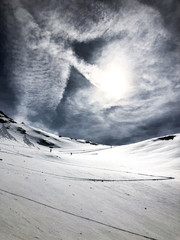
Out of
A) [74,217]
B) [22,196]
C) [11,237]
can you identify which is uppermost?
[22,196]

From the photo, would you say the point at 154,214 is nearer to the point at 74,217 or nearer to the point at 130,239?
the point at 130,239

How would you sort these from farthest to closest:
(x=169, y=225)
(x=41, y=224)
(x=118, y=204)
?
(x=118, y=204) → (x=169, y=225) → (x=41, y=224)

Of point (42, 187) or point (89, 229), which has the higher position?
point (42, 187)

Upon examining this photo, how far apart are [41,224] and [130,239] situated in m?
2.75

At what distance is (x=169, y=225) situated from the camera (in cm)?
700

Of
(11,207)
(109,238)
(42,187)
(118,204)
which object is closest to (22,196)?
(11,207)

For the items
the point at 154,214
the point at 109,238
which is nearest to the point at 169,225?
the point at 154,214

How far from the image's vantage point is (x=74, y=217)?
5777 millimetres

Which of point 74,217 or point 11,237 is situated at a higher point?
point 74,217

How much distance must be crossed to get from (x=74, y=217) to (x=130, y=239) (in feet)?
6.23

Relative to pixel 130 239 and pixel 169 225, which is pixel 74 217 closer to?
pixel 130 239

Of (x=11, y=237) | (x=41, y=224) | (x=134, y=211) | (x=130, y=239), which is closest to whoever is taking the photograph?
(x=11, y=237)

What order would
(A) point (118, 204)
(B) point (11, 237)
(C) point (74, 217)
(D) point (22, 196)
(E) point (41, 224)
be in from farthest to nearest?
(A) point (118, 204) < (D) point (22, 196) < (C) point (74, 217) < (E) point (41, 224) < (B) point (11, 237)

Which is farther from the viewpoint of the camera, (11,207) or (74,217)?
(74,217)
